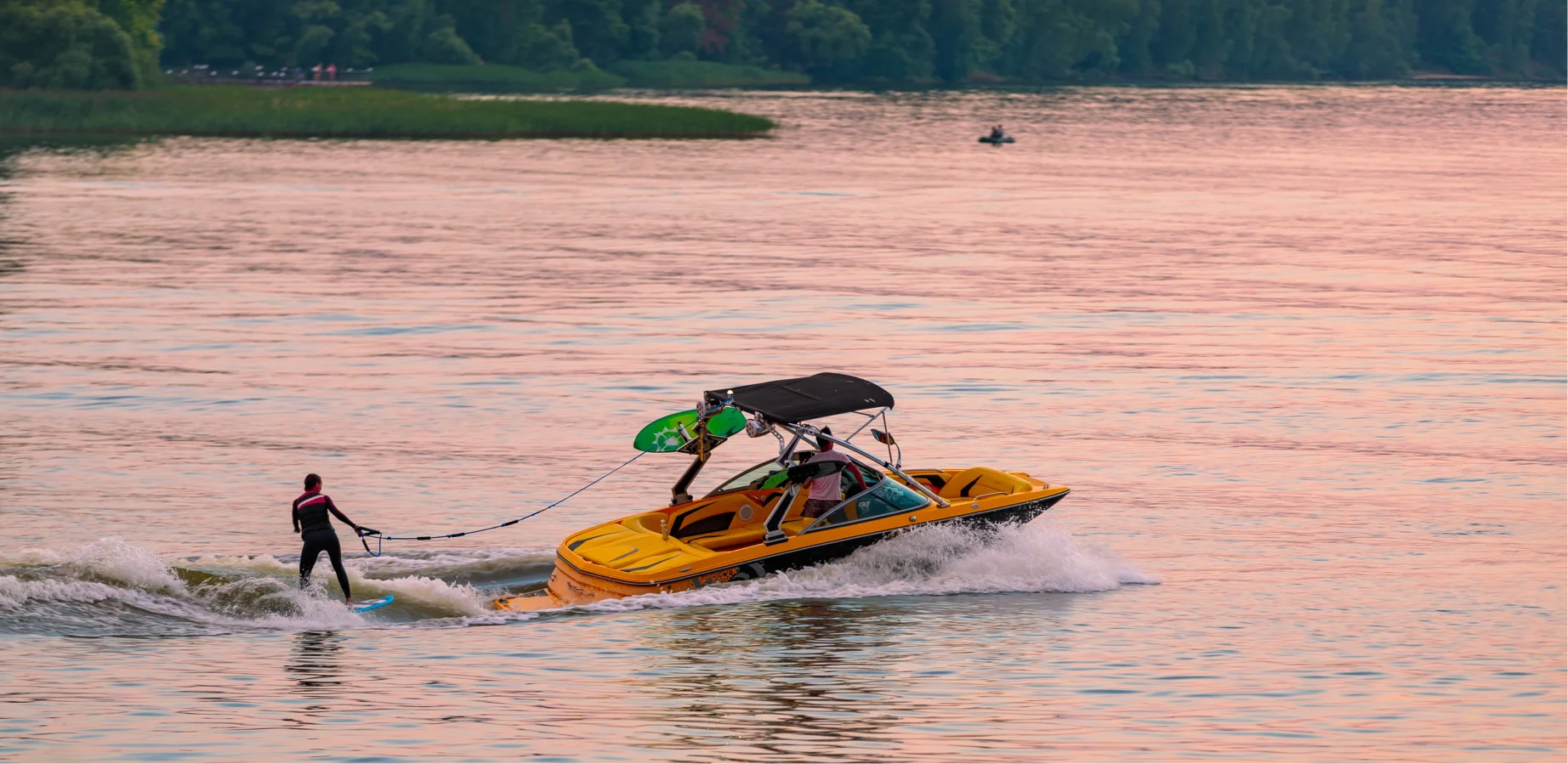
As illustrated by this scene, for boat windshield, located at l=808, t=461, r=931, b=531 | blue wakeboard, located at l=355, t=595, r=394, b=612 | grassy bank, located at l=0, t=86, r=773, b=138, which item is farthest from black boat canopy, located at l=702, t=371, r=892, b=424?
grassy bank, located at l=0, t=86, r=773, b=138

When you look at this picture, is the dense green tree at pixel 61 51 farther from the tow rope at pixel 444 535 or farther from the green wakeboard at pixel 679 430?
the green wakeboard at pixel 679 430

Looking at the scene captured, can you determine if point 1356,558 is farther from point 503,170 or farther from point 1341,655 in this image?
point 503,170

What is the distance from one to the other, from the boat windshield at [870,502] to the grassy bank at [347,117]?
86.1m

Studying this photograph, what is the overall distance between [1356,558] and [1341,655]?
16.0 ft

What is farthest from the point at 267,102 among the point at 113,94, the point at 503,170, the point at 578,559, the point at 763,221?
the point at 578,559

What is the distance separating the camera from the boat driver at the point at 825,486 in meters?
24.4

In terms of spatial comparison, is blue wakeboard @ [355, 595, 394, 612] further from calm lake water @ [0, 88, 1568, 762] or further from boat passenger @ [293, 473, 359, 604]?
boat passenger @ [293, 473, 359, 604]

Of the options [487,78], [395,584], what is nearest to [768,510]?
[395,584]

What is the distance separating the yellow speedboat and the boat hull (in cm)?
1

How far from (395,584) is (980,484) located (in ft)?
24.4

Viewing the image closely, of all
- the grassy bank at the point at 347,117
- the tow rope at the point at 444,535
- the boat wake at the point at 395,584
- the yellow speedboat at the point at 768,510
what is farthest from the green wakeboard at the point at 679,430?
the grassy bank at the point at 347,117

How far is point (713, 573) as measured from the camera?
78.3ft

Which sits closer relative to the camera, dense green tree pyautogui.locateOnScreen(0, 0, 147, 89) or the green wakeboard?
the green wakeboard

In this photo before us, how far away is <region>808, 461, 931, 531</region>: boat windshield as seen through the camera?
2442 centimetres
